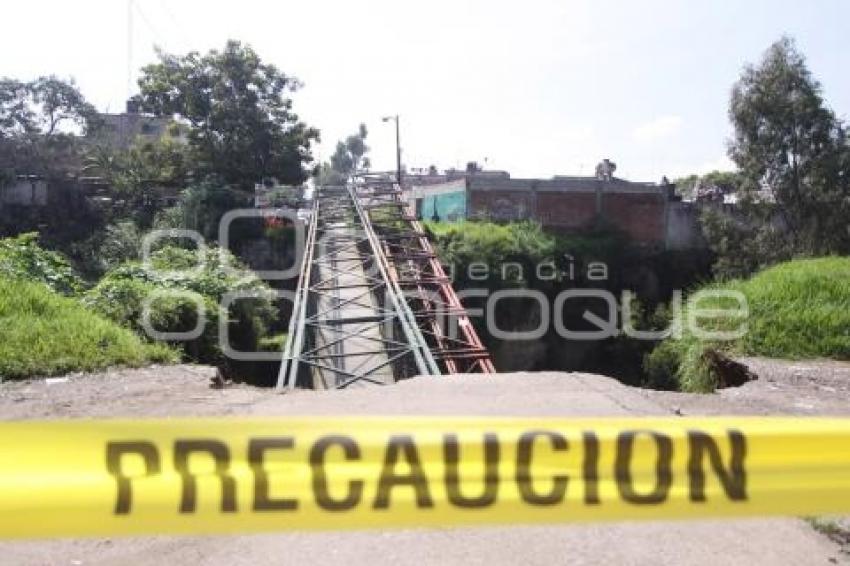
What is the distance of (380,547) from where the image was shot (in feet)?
10.9

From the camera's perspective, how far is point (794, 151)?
17.9m

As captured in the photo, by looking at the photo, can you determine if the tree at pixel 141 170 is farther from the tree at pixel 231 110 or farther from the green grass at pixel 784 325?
the green grass at pixel 784 325

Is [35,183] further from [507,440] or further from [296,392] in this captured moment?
[507,440]

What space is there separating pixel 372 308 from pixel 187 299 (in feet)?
15.8

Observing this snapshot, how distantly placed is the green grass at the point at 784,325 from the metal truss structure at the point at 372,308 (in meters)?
3.14

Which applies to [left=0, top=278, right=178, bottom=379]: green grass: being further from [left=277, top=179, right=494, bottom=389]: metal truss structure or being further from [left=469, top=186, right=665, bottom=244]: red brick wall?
[left=469, top=186, right=665, bottom=244]: red brick wall

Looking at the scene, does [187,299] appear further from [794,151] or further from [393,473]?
[794,151]

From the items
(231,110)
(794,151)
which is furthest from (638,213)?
(231,110)

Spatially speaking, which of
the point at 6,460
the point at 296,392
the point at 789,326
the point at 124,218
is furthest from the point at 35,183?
the point at 6,460

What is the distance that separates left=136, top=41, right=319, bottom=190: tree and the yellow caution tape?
2268 cm

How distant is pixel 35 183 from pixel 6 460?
23.4m

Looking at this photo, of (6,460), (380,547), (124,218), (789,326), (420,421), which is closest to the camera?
(6,460)

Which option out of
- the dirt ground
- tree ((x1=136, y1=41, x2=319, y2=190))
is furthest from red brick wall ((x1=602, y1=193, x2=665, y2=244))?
the dirt ground

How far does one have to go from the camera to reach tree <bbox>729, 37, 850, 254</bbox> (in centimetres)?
1741
